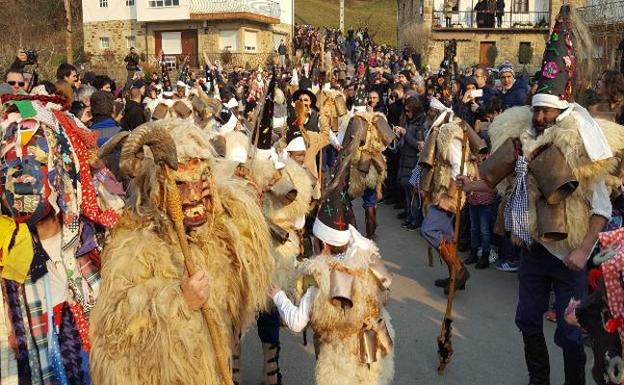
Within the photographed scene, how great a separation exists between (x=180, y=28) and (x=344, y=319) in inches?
1745

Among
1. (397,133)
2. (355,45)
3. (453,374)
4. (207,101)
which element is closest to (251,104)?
(207,101)

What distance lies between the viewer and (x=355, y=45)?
118 ft

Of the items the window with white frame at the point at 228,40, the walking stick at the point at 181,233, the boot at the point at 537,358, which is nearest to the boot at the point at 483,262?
the boot at the point at 537,358

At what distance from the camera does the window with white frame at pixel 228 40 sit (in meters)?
43.8

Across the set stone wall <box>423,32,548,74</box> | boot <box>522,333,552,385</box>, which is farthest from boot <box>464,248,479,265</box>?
stone wall <box>423,32,548,74</box>

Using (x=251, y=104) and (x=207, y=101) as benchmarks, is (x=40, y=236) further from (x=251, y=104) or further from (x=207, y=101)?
(x=251, y=104)

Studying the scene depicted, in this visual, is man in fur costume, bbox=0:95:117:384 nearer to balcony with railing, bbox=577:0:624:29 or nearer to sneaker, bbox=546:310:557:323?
sneaker, bbox=546:310:557:323

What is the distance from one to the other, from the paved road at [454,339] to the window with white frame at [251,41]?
39370 millimetres

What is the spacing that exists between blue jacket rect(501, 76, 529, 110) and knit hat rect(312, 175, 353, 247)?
583cm

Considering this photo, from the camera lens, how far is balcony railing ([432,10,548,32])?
3753 cm

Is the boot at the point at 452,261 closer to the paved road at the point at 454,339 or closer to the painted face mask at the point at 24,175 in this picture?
the paved road at the point at 454,339

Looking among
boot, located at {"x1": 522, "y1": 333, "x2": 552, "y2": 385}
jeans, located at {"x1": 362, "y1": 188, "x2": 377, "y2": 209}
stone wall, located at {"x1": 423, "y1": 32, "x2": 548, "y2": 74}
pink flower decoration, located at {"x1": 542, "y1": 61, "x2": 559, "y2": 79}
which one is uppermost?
stone wall, located at {"x1": 423, "y1": 32, "x2": 548, "y2": 74}

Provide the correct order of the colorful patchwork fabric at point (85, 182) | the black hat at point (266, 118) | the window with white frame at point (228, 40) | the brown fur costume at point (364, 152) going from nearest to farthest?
the colorful patchwork fabric at point (85, 182), the black hat at point (266, 118), the brown fur costume at point (364, 152), the window with white frame at point (228, 40)

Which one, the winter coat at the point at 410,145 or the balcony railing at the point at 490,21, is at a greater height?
the balcony railing at the point at 490,21
